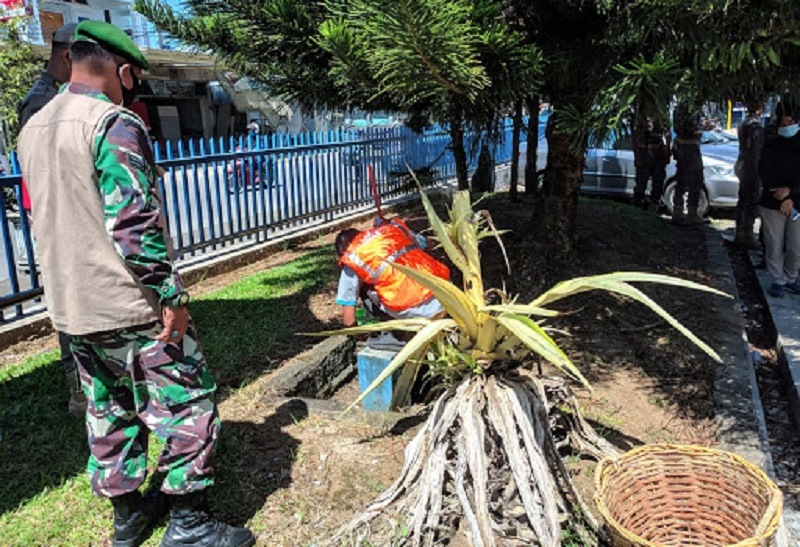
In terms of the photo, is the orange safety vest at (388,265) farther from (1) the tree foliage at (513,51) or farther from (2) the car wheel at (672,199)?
(2) the car wheel at (672,199)

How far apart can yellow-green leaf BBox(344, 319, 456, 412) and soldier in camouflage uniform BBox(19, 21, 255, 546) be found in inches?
25.1

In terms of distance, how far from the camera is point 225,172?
23.8 ft

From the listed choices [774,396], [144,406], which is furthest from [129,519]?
[774,396]

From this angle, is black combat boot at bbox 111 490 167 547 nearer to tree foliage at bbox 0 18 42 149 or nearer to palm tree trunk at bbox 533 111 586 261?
palm tree trunk at bbox 533 111 586 261

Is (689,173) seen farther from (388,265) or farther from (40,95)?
(40,95)

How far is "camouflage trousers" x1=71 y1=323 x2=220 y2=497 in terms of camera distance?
2.27m

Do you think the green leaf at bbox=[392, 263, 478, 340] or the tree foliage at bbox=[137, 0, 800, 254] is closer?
the green leaf at bbox=[392, 263, 478, 340]

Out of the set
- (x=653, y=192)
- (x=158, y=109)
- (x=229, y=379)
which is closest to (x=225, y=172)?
(x=229, y=379)

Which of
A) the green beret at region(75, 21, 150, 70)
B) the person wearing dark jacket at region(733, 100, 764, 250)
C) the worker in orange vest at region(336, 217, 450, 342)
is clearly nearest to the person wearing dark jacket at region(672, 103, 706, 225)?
the person wearing dark jacket at region(733, 100, 764, 250)

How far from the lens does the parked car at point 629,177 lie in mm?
10273

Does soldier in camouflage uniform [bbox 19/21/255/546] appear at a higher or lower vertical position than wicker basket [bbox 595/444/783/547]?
higher

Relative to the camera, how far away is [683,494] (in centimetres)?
249

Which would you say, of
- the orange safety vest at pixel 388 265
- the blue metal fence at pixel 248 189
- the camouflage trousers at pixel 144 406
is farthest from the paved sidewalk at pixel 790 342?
the blue metal fence at pixel 248 189

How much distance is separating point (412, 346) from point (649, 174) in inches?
371
